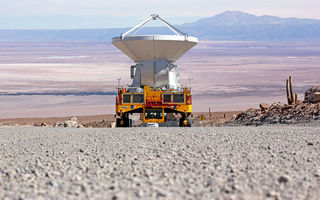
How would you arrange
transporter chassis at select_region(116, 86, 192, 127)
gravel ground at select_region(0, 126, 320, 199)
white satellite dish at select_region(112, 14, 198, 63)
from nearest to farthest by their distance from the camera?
1. gravel ground at select_region(0, 126, 320, 199)
2. transporter chassis at select_region(116, 86, 192, 127)
3. white satellite dish at select_region(112, 14, 198, 63)

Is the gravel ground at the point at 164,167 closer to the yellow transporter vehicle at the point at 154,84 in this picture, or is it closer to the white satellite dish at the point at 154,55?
the yellow transporter vehicle at the point at 154,84

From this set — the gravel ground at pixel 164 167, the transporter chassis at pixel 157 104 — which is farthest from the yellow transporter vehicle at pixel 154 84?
the gravel ground at pixel 164 167

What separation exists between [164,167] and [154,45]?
11.4 m

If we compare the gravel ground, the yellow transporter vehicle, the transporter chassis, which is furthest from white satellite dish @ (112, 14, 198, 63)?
the gravel ground

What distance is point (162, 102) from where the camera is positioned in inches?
712

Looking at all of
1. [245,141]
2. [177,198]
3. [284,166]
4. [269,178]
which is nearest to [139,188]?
[177,198]

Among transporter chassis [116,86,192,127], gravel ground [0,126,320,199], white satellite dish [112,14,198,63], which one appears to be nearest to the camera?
gravel ground [0,126,320,199]

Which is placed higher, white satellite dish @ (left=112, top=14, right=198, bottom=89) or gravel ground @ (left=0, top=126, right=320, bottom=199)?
white satellite dish @ (left=112, top=14, right=198, bottom=89)

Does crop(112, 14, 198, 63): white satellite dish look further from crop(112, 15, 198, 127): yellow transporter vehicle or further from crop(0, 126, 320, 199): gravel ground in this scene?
crop(0, 126, 320, 199): gravel ground

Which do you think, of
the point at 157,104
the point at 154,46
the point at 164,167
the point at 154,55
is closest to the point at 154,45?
the point at 154,46

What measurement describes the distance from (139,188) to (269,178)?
5.77 ft

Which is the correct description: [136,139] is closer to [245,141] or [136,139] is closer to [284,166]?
[245,141]

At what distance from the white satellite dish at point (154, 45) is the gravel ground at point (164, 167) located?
761 centimetres

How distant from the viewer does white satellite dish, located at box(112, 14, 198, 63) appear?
18406mm
